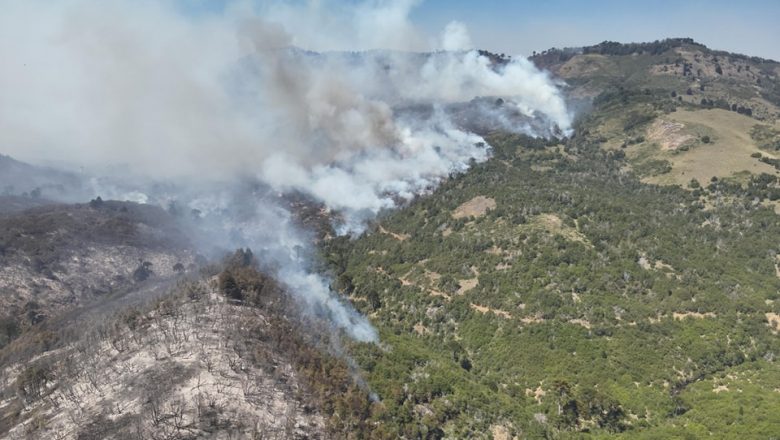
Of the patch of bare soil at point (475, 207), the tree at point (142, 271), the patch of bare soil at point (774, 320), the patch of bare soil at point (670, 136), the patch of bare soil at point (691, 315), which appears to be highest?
the patch of bare soil at point (670, 136)

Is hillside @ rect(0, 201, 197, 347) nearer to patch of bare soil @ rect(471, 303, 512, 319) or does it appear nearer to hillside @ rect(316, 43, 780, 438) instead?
hillside @ rect(316, 43, 780, 438)

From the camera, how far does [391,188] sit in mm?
174000

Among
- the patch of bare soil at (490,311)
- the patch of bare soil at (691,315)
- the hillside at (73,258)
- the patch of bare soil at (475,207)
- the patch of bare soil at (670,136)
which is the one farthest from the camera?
the patch of bare soil at (670,136)

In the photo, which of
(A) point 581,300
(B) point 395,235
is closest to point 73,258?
(B) point 395,235

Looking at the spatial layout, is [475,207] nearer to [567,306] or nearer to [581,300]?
[581,300]

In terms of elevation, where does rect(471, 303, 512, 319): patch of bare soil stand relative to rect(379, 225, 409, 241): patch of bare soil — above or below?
below

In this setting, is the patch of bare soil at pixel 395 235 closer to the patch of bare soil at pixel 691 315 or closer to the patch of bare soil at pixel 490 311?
the patch of bare soil at pixel 490 311

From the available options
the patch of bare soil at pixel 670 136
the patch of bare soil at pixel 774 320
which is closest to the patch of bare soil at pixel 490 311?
the patch of bare soil at pixel 774 320

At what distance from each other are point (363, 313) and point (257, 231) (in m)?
73.7

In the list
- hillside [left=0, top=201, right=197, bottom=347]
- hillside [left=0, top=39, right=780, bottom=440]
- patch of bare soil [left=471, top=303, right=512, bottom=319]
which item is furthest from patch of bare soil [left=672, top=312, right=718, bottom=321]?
hillside [left=0, top=201, right=197, bottom=347]

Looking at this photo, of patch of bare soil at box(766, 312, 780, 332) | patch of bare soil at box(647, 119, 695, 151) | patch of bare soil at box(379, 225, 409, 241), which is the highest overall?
patch of bare soil at box(647, 119, 695, 151)

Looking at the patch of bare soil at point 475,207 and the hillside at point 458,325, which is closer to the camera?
the hillside at point 458,325

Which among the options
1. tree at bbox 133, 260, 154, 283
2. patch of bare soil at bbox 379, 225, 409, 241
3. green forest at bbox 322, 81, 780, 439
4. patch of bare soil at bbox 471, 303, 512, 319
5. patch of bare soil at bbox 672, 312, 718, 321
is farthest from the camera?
tree at bbox 133, 260, 154, 283

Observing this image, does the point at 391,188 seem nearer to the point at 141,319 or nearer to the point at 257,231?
the point at 257,231
